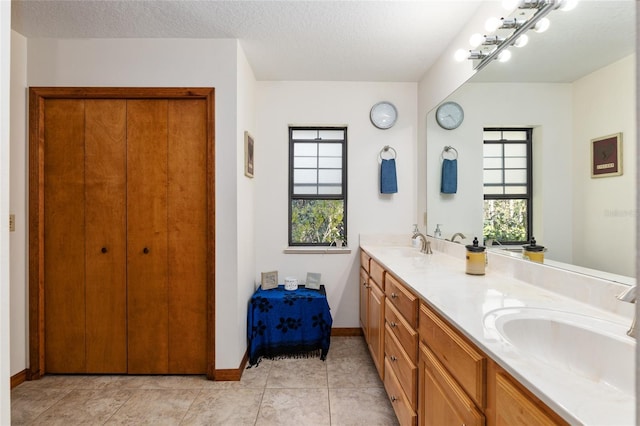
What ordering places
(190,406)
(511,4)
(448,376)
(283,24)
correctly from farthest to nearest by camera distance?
(283,24) → (190,406) → (511,4) → (448,376)

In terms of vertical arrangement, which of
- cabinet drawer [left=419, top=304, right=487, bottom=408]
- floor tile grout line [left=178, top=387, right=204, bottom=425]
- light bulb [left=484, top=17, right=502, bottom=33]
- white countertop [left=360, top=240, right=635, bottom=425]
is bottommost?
floor tile grout line [left=178, top=387, right=204, bottom=425]

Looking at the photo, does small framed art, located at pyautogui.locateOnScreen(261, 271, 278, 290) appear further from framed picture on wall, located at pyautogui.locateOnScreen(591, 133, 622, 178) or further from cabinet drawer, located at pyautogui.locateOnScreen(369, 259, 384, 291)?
framed picture on wall, located at pyautogui.locateOnScreen(591, 133, 622, 178)

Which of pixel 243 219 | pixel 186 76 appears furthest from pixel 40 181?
pixel 243 219

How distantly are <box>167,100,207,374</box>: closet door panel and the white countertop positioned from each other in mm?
1406

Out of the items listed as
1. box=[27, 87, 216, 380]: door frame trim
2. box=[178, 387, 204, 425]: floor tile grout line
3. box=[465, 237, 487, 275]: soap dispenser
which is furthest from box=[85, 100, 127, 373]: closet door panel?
box=[465, 237, 487, 275]: soap dispenser

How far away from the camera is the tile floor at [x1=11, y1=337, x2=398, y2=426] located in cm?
185

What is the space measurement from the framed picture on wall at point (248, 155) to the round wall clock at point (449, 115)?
5.36ft

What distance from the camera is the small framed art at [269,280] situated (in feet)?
9.20

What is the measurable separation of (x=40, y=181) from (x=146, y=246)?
923 mm

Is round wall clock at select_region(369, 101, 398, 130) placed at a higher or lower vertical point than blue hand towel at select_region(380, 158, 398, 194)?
higher

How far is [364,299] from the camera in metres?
2.77

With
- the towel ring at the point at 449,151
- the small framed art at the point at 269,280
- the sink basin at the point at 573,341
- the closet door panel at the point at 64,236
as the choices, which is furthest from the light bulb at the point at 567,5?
the closet door panel at the point at 64,236

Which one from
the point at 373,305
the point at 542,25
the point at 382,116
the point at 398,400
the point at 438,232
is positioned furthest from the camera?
the point at 382,116

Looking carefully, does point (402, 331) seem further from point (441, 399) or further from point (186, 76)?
point (186, 76)
